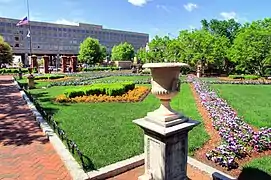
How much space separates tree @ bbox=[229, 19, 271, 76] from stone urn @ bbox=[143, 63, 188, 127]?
27233mm

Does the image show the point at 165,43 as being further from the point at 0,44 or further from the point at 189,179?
the point at 189,179

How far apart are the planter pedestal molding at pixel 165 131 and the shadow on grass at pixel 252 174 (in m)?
1.32

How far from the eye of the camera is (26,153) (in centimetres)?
555

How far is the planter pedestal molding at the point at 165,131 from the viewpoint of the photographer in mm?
3502

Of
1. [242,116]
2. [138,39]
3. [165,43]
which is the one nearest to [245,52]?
[165,43]

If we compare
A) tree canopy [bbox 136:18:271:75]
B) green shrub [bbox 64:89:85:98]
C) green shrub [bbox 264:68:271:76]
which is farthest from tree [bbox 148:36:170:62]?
green shrub [bbox 64:89:85:98]

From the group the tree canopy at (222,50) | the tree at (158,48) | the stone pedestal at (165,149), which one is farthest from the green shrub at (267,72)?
the stone pedestal at (165,149)

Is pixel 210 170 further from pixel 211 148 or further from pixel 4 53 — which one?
pixel 4 53

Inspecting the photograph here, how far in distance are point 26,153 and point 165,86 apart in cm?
387

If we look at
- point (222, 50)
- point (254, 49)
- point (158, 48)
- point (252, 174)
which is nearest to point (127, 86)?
point (252, 174)

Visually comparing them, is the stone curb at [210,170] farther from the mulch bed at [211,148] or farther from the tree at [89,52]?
the tree at [89,52]

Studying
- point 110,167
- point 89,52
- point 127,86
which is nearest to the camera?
point 110,167

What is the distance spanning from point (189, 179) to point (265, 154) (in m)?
2.22

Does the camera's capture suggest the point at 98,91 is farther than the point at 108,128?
Yes
